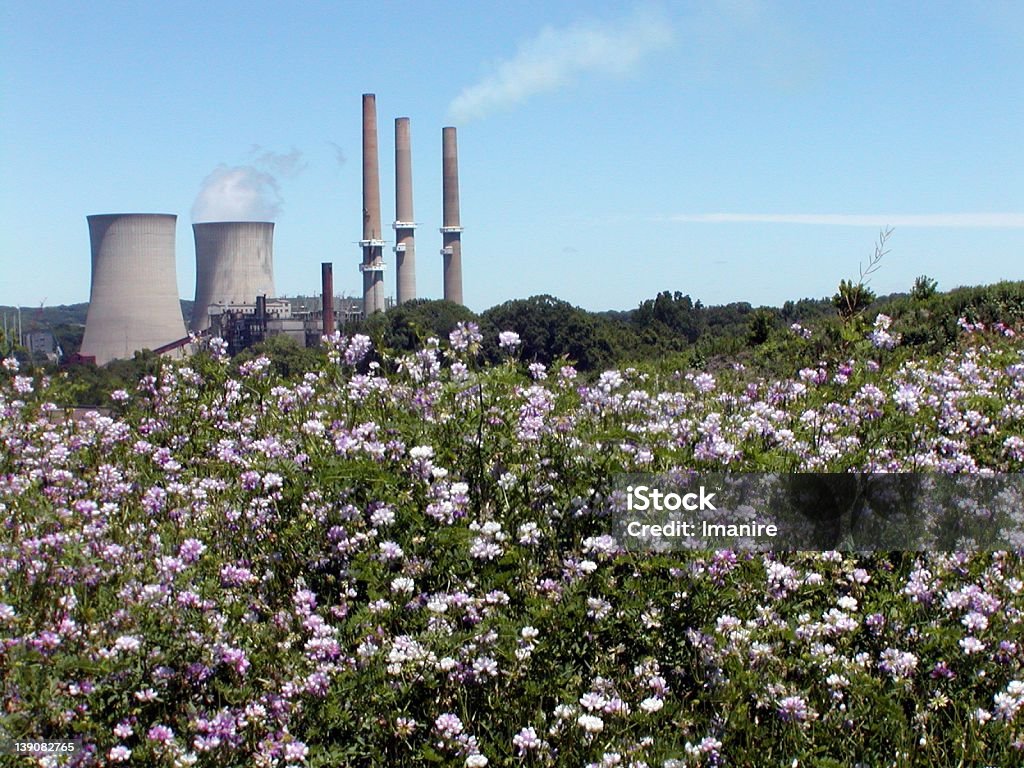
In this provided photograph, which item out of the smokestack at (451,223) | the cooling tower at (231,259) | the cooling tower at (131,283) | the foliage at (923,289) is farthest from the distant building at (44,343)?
the foliage at (923,289)

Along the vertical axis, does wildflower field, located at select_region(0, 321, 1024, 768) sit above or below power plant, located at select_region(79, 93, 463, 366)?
below

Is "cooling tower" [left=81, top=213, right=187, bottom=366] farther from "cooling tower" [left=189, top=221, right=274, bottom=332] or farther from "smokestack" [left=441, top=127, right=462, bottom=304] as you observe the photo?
"smokestack" [left=441, top=127, right=462, bottom=304]

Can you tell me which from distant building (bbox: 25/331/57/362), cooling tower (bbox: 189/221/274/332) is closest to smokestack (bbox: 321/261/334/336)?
cooling tower (bbox: 189/221/274/332)

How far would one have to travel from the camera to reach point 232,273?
2147 inches

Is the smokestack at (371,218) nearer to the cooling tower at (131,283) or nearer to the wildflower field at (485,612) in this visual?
the cooling tower at (131,283)

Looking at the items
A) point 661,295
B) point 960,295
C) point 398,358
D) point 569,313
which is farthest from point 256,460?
point 661,295

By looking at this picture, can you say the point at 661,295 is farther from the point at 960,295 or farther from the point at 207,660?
the point at 207,660

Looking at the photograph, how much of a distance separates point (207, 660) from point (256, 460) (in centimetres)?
152

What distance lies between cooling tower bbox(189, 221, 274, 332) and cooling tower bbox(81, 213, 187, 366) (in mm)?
5429

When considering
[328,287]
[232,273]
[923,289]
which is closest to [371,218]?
[328,287]

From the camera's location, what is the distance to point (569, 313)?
55.0 metres

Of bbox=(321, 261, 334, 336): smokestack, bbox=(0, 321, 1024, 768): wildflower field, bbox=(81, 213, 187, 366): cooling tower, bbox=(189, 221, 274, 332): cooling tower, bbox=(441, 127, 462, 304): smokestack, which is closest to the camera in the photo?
bbox=(0, 321, 1024, 768): wildflower field

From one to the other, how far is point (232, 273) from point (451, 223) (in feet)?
62.9

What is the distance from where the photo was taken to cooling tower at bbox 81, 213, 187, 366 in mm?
46156
